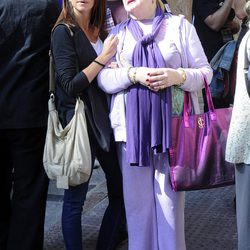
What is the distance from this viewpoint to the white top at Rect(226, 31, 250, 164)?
8.73 ft

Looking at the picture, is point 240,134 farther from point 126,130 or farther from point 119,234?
point 119,234

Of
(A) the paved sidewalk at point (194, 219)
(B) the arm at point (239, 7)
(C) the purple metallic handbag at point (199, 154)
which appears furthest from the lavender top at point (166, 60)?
(B) the arm at point (239, 7)

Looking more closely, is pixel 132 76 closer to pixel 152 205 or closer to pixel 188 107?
pixel 188 107

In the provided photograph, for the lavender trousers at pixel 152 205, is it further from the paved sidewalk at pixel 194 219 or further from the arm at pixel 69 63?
the paved sidewalk at pixel 194 219

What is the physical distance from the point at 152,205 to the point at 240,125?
0.82 metres

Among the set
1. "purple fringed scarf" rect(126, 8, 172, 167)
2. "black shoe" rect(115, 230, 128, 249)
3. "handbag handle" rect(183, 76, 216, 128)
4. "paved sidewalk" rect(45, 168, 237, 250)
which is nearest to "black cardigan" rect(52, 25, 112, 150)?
"purple fringed scarf" rect(126, 8, 172, 167)

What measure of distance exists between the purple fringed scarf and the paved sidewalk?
47.2 inches

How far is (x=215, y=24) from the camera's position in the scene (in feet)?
15.1

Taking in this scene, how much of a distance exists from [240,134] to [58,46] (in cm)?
115

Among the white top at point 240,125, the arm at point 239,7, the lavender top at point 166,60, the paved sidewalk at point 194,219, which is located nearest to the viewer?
the white top at point 240,125

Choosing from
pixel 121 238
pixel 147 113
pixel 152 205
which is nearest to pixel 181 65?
pixel 147 113

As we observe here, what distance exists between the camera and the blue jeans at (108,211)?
3.29 m

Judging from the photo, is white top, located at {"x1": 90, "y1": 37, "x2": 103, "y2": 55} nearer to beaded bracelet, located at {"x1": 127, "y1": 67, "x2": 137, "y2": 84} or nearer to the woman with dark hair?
the woman with dark hair

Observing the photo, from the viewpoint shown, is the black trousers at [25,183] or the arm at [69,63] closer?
the arm at [69,63]
